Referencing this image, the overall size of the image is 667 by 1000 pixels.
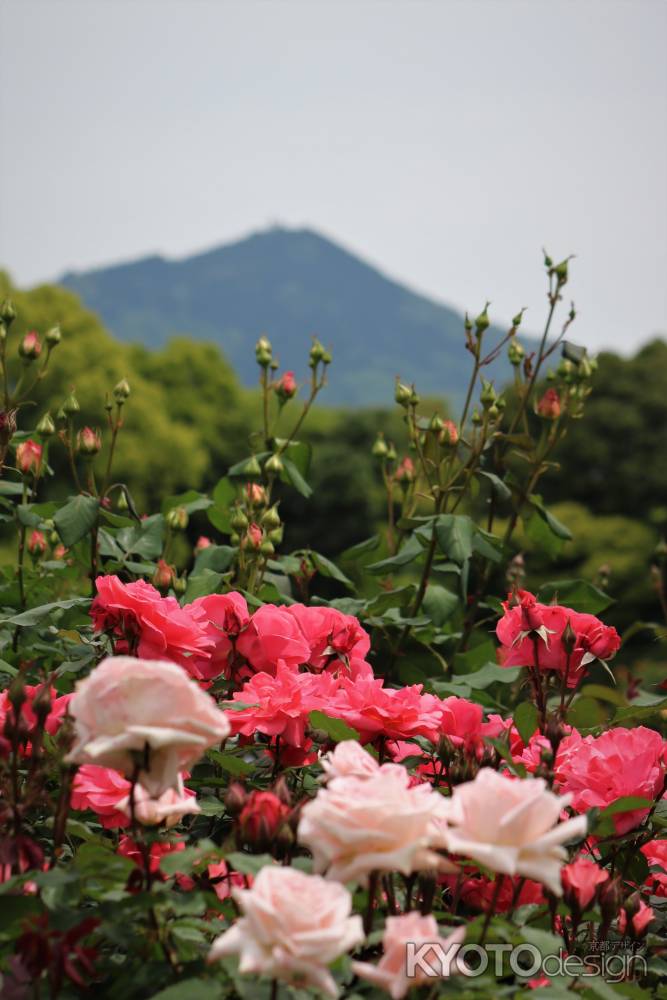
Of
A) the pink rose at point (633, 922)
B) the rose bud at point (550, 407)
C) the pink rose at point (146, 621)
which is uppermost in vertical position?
the rose bud at point (550, 407)

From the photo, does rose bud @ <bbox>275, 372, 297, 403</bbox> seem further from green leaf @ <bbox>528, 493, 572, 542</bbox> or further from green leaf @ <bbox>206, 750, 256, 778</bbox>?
green leaf @ <bbox>206, 750, 256, 778</bbox>

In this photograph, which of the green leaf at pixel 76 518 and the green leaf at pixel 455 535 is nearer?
the green leaf at pixel 76 518

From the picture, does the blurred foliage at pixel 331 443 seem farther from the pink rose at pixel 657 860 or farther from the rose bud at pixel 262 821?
the rose bud at pixel 262 821

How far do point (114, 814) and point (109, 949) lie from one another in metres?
0.16

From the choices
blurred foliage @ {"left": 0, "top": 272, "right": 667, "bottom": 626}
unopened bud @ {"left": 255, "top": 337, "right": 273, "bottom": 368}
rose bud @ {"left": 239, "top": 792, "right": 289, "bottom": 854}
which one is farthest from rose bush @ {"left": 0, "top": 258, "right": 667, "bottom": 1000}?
blurred foliage @ {"left": 0, "top": 272, "right": 667, "bottom": 626}

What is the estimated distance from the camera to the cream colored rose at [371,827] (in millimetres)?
1031

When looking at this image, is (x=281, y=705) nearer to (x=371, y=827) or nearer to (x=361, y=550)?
(x=371, y=827)

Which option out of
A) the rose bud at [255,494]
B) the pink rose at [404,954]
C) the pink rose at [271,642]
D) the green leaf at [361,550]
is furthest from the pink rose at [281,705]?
the green leaf at [361,550]

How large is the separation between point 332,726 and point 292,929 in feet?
1.81

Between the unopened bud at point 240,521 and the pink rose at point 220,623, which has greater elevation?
the unopened bud at point 240,521

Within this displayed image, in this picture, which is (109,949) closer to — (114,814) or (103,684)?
(114,814)

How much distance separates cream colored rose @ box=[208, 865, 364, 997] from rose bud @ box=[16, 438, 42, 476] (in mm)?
1803

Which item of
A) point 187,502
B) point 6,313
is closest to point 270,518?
point 187,502

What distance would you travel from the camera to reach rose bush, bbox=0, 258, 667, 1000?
1.05 metres
